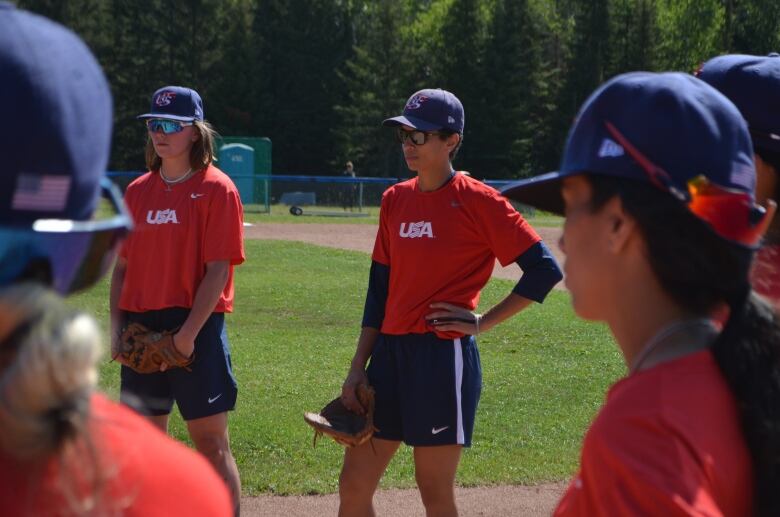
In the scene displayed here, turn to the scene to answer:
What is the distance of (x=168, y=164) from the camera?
5305 mm

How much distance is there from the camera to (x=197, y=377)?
5184 millimetres

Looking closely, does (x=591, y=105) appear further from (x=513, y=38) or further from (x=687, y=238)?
(x=513, y=38)

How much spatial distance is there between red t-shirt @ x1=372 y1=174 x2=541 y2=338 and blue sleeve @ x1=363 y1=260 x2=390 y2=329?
14 cm

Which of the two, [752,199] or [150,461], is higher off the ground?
[752,199]

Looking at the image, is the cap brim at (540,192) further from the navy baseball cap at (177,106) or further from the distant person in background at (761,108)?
the navy baseball cap at (177,106)

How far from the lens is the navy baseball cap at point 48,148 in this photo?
1.22m

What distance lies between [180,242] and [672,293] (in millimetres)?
3629

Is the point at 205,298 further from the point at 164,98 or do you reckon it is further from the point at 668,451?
the point at 668,451

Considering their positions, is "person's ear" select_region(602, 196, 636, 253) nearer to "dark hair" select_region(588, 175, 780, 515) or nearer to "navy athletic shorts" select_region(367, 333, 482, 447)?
"dark hair" select_region(588, 175, 780, 515)

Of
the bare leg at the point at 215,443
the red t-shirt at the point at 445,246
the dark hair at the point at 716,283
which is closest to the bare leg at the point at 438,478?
the red t-shirt at the point at 445,246

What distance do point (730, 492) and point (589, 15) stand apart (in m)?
63.2

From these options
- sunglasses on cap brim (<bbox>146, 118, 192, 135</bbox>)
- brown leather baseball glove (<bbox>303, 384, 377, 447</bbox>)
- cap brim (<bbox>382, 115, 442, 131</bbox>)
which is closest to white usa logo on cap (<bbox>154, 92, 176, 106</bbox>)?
sunglasses on cap brim (<bbox>146, 118, 192, 135</bbox>)

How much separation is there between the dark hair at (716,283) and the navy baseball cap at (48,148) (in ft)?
3.04

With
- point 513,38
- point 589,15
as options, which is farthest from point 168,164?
point 589,15
